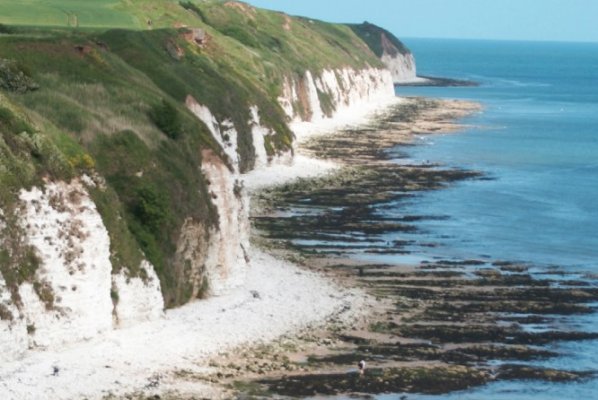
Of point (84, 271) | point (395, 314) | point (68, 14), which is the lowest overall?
point (395, 314)

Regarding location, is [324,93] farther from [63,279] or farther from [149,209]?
[63,279]

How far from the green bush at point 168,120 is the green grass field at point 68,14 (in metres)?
44.2

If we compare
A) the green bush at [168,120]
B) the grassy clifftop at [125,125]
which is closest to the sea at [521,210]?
the grassy clifftop at [125,125]

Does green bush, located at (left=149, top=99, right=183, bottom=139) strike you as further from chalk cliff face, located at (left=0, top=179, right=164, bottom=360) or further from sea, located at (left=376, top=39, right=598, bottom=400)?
sea, located at (left=376, top=39, right=598, bottom=400)

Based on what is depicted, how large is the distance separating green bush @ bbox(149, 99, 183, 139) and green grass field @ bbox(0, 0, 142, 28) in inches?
1738

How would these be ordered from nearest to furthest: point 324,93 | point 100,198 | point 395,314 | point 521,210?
point 100,198 < point 395,314 < point 521,210 < point 324,93

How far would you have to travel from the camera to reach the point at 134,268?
48.0 meters

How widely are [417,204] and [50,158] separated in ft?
146

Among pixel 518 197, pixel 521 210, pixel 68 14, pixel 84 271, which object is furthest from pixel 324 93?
pixel 84 271

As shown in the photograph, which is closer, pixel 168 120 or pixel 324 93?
pixel 168 120

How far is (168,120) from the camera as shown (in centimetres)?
5856

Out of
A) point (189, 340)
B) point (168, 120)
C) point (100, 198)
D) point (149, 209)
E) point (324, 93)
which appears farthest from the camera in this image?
point (324, 93)

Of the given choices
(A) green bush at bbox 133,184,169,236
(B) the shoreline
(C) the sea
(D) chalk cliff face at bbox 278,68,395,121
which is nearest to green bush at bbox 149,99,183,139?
(A) green bush at bbox 133,184,169,236

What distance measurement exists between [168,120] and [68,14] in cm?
5910
